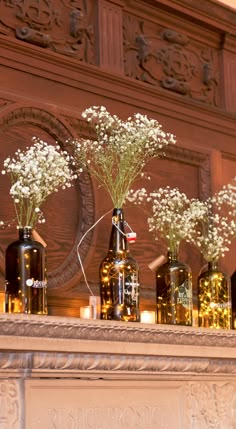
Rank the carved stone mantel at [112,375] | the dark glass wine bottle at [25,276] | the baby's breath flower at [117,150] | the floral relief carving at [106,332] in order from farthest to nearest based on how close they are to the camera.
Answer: the baby's breath flower at [117,150]
the dark glass wine bottle at [25,276]
the carved stone mantel at [112,375]
the floral relief carving at [106,332]

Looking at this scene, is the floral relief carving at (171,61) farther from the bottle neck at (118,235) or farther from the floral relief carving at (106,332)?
the floral relief carving at (106,332)

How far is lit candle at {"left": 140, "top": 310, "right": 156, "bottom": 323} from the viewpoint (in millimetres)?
3625

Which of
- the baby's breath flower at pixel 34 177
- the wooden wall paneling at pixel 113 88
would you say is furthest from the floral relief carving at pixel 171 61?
the baby's breath flower at pixel 34 177

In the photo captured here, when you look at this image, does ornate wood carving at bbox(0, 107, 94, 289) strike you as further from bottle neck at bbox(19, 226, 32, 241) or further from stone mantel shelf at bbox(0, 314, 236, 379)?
stone mantel shelf at bbox(0, 314, 236, 379)

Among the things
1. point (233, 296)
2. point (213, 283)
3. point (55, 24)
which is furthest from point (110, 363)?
point (55, 24)

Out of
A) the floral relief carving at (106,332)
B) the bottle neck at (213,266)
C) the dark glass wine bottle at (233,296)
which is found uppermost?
the bottle neck at (213,266)

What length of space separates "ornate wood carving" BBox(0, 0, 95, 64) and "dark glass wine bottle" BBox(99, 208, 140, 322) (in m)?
0.83

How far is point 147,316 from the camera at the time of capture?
3639 millimetres

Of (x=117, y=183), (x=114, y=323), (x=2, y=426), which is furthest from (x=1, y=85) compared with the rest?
(x=2, y=426)

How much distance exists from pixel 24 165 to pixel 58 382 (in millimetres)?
663

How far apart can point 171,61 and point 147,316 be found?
3.59ft

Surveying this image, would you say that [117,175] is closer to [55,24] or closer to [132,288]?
[132,288]

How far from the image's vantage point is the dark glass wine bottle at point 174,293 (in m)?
3.36

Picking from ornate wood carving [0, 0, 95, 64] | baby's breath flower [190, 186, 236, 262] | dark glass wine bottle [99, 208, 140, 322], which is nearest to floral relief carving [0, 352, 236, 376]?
dark glass wine bottle [99, 208, 140, 322]
